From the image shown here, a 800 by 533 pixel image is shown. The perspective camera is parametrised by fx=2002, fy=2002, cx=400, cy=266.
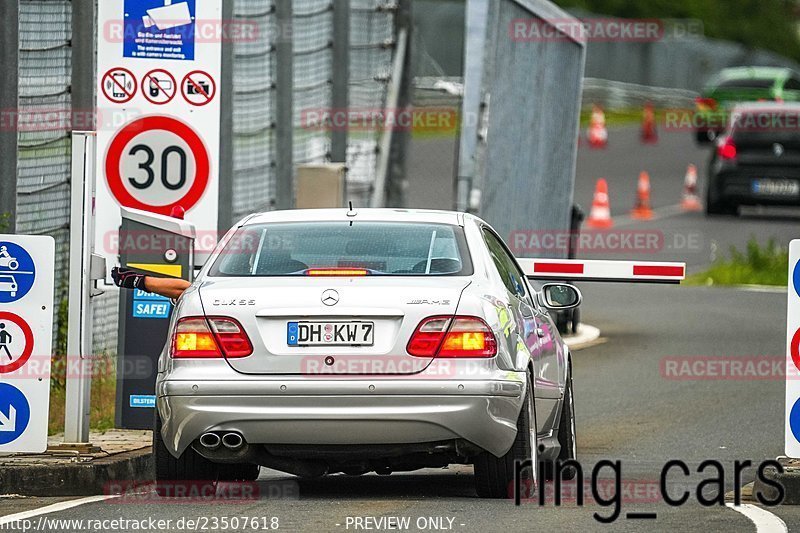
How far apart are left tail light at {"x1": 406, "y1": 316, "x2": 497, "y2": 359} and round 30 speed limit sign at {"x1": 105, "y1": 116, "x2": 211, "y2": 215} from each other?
10.9 ft

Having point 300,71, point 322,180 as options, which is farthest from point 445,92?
point 322,180

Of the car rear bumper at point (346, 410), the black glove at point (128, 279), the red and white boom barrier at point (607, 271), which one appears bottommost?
the car rear bumper at point (346, 410)

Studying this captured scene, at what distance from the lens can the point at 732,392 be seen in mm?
14656

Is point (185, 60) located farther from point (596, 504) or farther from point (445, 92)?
point (445, 92)

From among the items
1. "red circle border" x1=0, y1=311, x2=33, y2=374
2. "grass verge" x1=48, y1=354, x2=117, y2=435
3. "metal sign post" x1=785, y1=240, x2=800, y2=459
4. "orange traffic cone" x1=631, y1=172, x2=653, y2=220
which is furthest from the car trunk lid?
"orange traffic cone" x1=631, y1=172, x2=653, y2=220

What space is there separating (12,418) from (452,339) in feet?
8.03

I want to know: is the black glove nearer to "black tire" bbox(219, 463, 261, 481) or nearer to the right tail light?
"black tire" bbox(219, 463, 261, 481)

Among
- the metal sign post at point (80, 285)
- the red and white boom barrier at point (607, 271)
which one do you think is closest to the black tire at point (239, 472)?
the metal sign post at point (80, 285)

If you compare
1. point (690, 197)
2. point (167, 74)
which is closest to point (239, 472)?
point (167, 74)

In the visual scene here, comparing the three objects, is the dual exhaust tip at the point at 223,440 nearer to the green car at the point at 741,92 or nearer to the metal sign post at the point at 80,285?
the metal sign post at the point at 80,285

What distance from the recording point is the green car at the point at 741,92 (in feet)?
149

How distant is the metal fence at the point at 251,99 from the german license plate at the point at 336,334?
5.28 metres

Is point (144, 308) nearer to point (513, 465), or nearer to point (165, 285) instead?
point (165, 285)

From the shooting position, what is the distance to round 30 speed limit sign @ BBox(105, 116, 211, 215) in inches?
457
